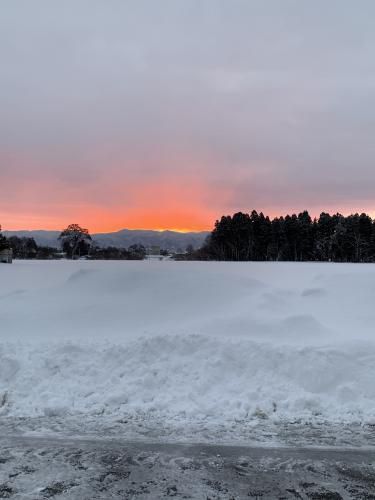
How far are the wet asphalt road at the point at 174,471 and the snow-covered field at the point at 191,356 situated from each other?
→ 37.7 inches

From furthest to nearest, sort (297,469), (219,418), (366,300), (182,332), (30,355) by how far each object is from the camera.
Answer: (366,300) → (182,332) → (30,355) → (219,418) → (297,469)

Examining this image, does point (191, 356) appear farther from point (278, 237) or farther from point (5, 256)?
point (278, 237)

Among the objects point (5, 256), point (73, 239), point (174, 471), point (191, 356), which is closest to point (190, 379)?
point (191, 356)

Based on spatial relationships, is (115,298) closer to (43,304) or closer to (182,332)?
(43,304)

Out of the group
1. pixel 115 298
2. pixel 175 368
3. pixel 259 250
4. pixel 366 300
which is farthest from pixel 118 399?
pixel 259 250

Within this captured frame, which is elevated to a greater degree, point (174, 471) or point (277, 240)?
point (277, 240)

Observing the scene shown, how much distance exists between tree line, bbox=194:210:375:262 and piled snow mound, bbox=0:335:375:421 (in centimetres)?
6432

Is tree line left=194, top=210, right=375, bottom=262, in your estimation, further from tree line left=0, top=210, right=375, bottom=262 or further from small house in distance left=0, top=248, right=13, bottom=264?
small house in distance left=0, top=248, right=13, bottom=264

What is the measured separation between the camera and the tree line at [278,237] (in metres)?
71.4

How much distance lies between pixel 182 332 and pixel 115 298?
395 centimetres

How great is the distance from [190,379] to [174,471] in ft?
9.21

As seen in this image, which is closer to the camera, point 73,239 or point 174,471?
point 174,471

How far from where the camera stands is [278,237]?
72.9 metres

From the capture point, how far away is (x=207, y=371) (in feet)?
22.8
